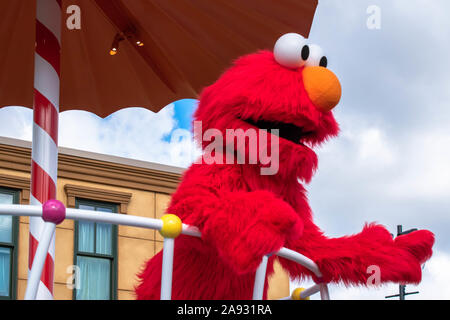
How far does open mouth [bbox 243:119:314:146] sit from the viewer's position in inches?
106

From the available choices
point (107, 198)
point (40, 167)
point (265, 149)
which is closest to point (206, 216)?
point (265, 149)

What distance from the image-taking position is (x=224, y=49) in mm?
4023

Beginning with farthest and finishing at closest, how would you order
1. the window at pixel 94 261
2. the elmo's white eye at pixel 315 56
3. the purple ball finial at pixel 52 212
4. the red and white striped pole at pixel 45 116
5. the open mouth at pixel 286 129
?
the window at pixel 94 261 < the red and white striped pole at pixel 45 116 < the elmo's white eye at pixel 315 56 < the open mouth at pixel 286 129 < the purple ball finial at pixel 52 212

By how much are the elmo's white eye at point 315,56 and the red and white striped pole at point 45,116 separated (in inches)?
46.4

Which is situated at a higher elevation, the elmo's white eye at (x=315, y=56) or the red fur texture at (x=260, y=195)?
the elmo's white eye at (x=315, y=56)

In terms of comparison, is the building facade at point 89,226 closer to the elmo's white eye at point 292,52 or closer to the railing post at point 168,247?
the elmo's white eye at point 292,52

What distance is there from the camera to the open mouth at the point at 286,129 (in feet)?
8.80

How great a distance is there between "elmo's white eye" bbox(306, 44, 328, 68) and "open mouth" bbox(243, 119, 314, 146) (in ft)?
0.88

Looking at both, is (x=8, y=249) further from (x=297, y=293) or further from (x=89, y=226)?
(x=297, y=293)

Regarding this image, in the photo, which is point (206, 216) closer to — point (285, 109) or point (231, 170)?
point (231, 170)

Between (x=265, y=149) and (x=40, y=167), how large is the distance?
1.05 meters

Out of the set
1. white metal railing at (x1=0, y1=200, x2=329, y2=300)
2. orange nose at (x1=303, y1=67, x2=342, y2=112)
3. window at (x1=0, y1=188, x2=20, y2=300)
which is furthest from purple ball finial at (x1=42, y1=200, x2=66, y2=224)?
window at (x1=0, y1=188, x2=20, y2=300)

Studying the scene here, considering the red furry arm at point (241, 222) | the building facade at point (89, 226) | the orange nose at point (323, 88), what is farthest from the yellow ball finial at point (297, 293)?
the building facade at point (89, 226)

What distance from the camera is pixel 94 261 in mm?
9164
